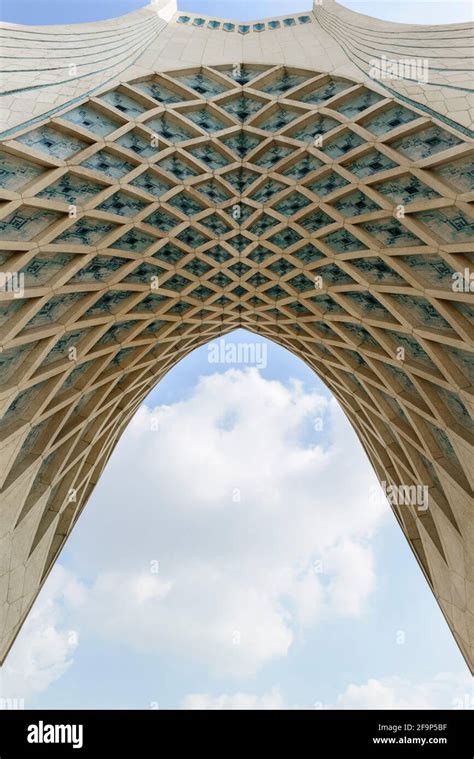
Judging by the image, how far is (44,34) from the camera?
53.8ft

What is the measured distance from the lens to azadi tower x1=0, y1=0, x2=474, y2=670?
1320 cm

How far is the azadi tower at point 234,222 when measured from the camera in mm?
13195

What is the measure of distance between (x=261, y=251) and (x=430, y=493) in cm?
1130

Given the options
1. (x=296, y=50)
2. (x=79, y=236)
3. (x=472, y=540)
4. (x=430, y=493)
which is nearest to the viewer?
(x=79, y=236)

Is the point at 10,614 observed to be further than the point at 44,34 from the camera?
Yes

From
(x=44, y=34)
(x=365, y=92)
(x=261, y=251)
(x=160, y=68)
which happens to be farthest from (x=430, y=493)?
(x=44, y=34)

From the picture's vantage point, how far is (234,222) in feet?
55.3

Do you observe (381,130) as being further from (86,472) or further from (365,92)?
(86,472)

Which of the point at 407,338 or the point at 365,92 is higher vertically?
the point at 365,92
